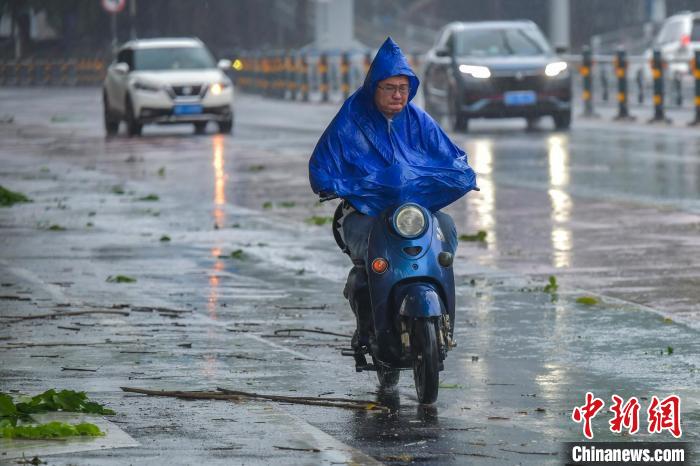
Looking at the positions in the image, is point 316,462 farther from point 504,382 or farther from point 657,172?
point 657,172

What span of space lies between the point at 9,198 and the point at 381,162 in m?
11.3

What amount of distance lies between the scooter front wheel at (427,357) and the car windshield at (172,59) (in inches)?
1042

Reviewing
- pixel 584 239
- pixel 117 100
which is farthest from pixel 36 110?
pixel 584 239

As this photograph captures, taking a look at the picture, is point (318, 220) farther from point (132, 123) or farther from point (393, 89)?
point (132, 123)

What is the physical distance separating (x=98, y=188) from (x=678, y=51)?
24.7 meters

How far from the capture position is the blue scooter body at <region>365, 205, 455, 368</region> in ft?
27.0

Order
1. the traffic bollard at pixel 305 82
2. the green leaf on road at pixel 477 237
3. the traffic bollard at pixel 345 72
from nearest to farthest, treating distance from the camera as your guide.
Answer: the green leaf on road at pixel 477 237 → the traffic bollard at pixel 345 72 → the traffic bollard at pixel 305 82

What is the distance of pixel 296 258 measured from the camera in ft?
46.2

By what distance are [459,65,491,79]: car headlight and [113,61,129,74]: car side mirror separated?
6413 millimetres

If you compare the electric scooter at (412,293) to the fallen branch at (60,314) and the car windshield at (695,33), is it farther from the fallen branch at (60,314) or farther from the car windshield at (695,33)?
the car windshield at (695,33)

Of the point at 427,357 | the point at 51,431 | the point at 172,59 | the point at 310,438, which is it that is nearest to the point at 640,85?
the point at 172,59

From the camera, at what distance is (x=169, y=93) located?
1293 inches

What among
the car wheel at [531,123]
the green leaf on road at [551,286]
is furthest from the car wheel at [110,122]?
the green leaf on road at [551,286]

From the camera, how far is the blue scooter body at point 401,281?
8227mm
